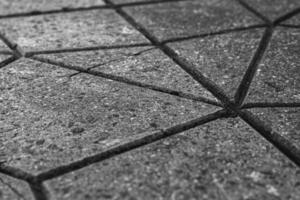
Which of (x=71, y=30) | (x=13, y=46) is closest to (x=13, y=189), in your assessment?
(x=13, y=46)

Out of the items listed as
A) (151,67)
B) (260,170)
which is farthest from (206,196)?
(151,67)

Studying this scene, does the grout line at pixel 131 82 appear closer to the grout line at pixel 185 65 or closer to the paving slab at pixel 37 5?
the grout line at pixel 185 65

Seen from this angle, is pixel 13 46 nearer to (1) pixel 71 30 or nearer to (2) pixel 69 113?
(1) pixel 71 30

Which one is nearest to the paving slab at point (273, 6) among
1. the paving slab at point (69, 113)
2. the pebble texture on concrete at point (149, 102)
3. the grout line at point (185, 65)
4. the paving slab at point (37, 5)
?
the pebble texture on concrete at point (149, 102)

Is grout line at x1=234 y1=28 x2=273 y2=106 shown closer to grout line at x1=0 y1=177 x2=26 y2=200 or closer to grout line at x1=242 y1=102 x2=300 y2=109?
grout line at x1=242 y1=102 x2=300 y2=109

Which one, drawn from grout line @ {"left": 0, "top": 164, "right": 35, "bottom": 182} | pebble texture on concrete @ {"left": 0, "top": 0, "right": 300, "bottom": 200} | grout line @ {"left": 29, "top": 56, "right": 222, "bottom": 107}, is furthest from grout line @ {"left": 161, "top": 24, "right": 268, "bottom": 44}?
grout line @ {"left": 0, "top": 164, "right": 35, "bottom": 182}

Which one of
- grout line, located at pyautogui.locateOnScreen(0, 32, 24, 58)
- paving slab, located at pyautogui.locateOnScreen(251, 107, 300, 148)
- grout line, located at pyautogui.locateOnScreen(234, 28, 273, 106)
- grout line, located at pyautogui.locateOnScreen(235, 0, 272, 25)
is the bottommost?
grout line, located at pyautogui.locateOnScreen(0, 32, 24, 58)

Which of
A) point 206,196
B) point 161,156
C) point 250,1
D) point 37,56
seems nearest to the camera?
point 206,196

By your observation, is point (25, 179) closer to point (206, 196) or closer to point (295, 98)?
point (206, 196)

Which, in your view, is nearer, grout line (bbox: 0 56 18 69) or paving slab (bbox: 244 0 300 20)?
grout line (bbox: 0 56 18 69)
